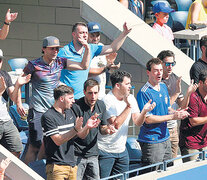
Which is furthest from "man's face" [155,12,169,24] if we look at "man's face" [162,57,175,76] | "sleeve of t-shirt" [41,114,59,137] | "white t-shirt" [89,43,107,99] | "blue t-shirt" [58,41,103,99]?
"sleeve of t-shirt" [41,114,59,137]

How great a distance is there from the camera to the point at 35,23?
10.6 meters

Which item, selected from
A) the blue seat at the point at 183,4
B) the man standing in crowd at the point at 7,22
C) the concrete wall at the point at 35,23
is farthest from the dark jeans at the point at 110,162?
the blue seat at the point at 183,4

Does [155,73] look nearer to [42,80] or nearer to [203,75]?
[203,75]

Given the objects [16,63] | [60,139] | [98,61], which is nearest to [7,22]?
[98,61]

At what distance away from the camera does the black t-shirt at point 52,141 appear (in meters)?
6.58

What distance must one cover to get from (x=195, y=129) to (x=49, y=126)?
2.26 m

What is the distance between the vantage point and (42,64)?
7402 millimetres

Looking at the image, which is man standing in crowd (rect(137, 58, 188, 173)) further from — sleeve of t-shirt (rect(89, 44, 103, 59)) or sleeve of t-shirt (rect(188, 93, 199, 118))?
sleeve of t-shirt (rect(89, 44, 103, 59))

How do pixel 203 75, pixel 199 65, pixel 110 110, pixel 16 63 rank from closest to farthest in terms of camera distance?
pixel 110 110 < pixel 203 75 < pixel 199 65 < pixel 16 63

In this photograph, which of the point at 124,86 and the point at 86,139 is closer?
the point at 86,139

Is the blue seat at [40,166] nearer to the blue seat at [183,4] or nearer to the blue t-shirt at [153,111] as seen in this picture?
the blue t-shirt at [153,111]

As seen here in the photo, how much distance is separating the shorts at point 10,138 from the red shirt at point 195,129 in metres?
2.18

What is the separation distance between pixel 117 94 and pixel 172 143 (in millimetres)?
1453

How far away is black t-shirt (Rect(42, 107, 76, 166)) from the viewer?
259 inches
